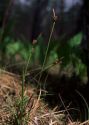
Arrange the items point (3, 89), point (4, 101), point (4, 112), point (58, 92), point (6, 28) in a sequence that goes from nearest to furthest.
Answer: point (4, 112)
point (4, 101)
point (3, 89)
point (58, 92)
point (6, 28)

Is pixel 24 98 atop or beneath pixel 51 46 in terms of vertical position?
beneath

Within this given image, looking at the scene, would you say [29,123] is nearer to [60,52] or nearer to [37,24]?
[60,52]

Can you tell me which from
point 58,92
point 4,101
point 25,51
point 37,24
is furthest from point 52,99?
point 37,24

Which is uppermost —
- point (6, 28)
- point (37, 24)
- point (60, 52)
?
point (37, 24)

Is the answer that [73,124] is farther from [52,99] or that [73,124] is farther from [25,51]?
[25,51]

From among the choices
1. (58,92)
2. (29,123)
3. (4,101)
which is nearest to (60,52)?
(58,92)

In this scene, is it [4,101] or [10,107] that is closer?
[10,107]

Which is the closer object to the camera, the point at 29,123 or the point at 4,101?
the point at 29,123

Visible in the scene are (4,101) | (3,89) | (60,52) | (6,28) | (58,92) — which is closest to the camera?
(4,101)

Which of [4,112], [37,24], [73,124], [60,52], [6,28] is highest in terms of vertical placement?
[37,24]
